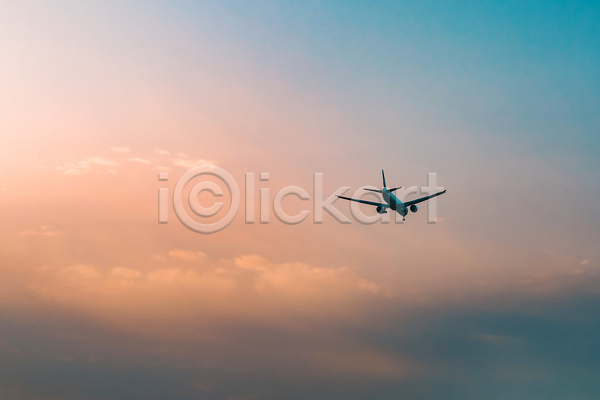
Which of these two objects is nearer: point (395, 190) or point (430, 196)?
point (430, 196)

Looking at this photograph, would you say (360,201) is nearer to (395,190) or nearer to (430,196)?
(395,190)

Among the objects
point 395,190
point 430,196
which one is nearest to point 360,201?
point 395,190
